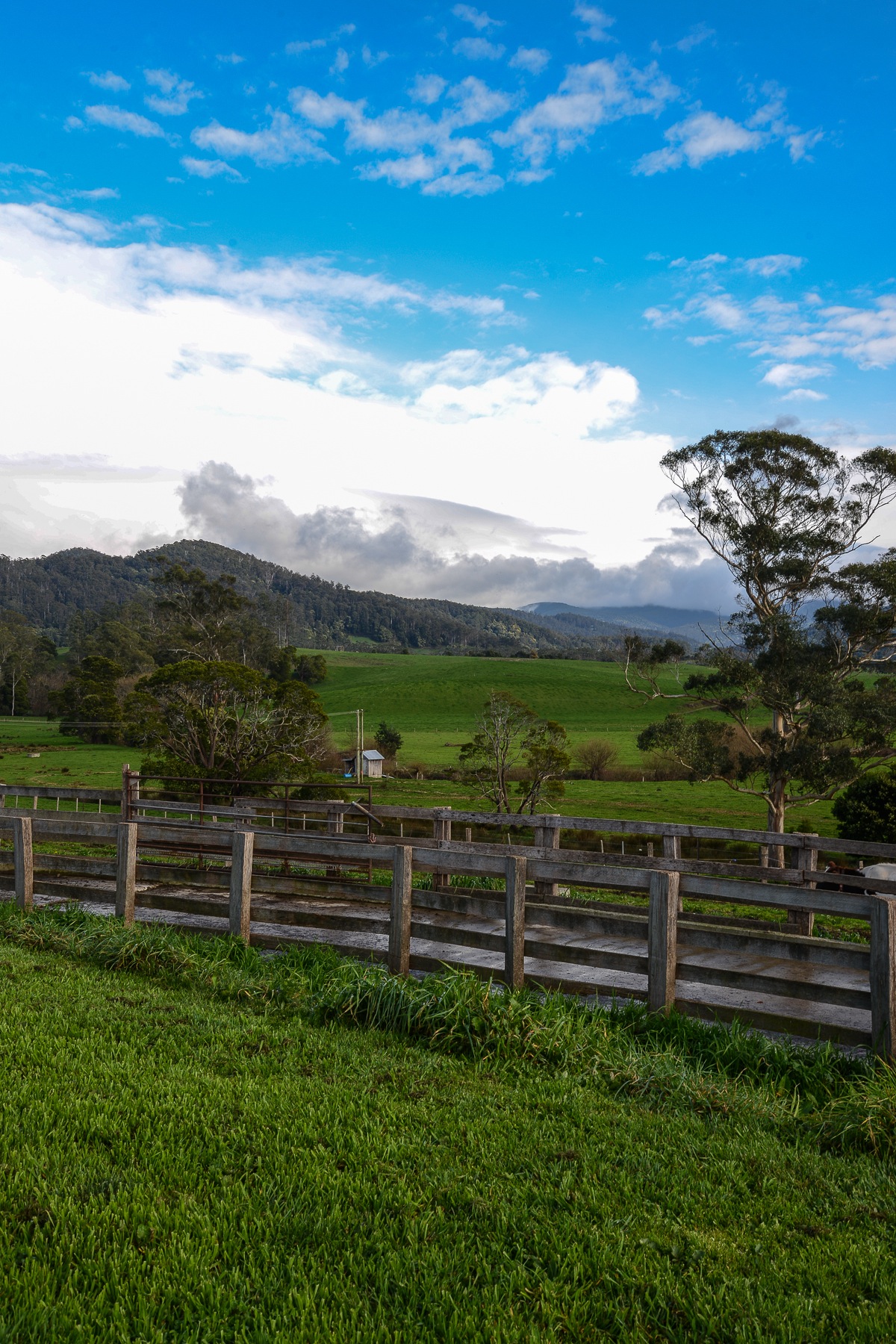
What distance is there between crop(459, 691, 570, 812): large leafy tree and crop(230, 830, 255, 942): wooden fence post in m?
29.6

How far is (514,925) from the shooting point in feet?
23.5

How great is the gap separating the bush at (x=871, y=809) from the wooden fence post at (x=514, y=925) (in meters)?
25.4

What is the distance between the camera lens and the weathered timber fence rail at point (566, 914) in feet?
20.5

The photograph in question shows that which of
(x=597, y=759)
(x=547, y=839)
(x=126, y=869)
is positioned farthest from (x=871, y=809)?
(x=597, y=759)

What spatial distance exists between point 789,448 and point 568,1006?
33.2 m

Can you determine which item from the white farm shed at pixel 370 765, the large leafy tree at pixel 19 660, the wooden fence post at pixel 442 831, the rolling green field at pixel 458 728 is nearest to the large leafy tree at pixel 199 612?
the rolling green field at pixel 458 728

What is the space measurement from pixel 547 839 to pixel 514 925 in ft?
16.9

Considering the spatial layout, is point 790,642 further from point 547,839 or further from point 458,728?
point 458,728

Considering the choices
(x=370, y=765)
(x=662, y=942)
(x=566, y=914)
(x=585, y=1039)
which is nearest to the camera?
(x=585, y=1039)

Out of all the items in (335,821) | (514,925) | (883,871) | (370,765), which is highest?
(514,925)

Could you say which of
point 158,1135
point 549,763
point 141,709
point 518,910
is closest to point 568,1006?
point 518,910

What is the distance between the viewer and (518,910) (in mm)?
7160

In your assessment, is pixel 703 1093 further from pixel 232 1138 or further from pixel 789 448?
pixel 789 448

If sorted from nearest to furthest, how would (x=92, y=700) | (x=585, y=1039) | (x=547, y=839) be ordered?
1. (x=585, y=1039)
2. (x=547, y=839)
3. (x=92, y=700)
